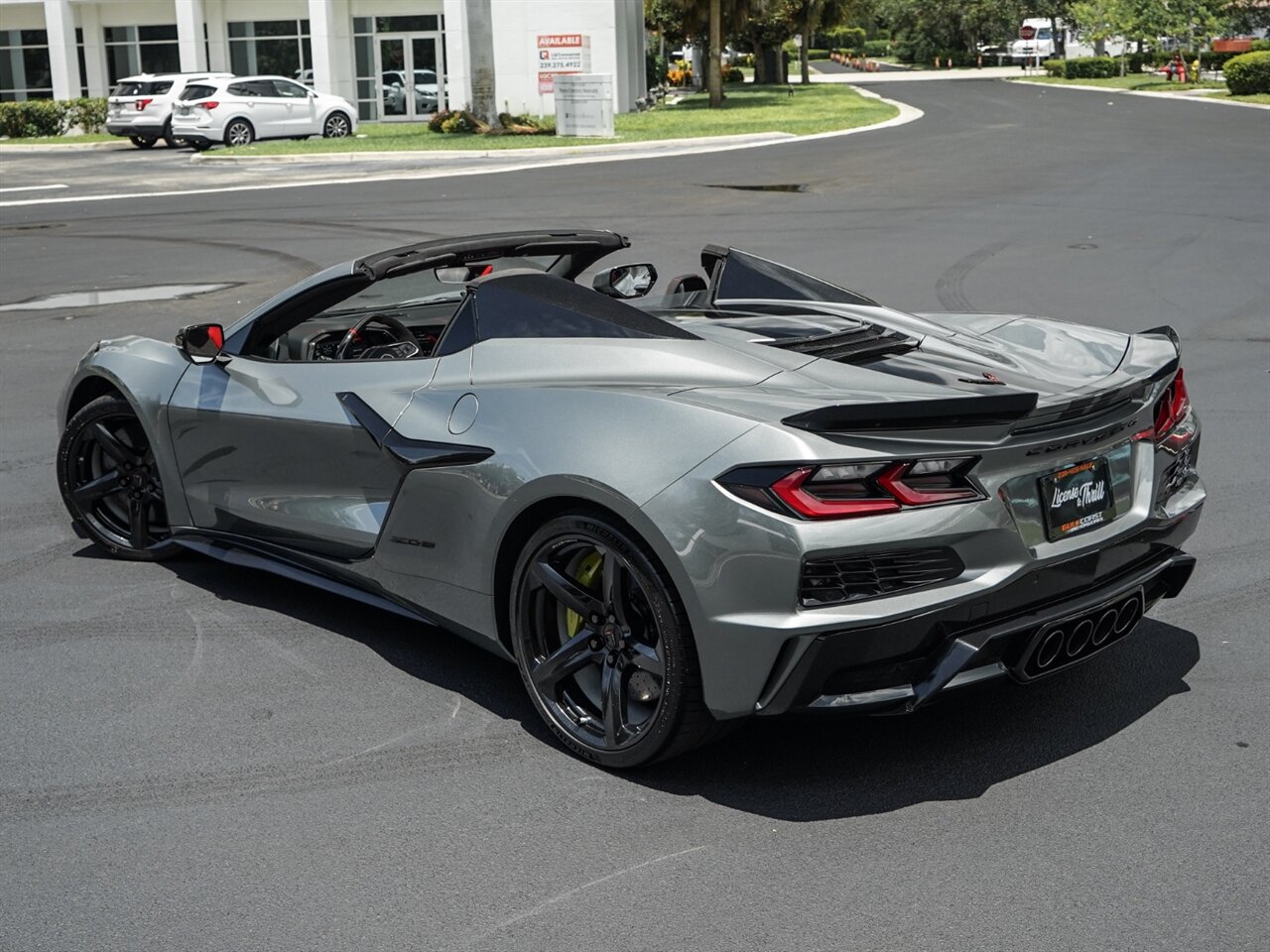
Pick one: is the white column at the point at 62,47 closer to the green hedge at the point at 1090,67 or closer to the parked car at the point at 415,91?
the parked car at the point at 415,91

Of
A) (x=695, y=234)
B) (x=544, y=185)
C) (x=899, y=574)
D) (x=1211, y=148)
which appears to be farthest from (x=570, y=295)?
(x=1211, y=148)

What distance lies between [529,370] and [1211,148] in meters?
25.7

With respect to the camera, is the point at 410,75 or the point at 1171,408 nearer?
the point at 1171,408

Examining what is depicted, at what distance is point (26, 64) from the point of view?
4972cm

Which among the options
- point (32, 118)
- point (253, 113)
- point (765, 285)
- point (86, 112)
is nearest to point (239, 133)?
point (253, 113)

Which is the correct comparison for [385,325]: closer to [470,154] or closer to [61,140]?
[470,154]

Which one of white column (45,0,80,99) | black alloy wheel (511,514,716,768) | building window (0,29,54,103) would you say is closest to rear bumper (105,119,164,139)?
white column (45,0,80,99)

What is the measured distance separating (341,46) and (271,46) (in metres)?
3.65

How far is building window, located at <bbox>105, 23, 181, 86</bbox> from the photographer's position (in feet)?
159

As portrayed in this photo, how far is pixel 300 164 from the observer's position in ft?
95.5

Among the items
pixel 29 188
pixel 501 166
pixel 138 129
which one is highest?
pixel 138 129

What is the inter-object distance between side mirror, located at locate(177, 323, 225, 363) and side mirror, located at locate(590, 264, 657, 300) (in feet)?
4.74

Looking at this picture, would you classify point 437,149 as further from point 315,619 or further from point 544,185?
point 315,619

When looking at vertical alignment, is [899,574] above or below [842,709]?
above
